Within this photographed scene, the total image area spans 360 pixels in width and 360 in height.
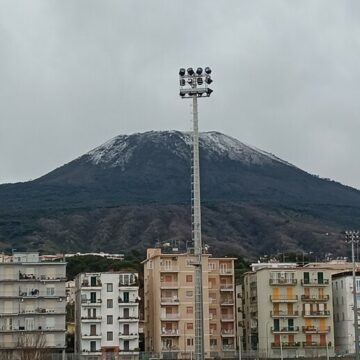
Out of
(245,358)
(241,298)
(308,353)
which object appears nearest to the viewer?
(245,358)

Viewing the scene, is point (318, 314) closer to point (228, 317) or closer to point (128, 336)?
point (228, 317)

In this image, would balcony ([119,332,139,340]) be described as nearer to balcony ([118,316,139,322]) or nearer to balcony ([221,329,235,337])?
balcony ([118,316,139,322])

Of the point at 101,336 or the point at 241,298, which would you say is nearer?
the point at 101,336

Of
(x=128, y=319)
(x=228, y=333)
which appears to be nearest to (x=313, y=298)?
(x=228, y=333)

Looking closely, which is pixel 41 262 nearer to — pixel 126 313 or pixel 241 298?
pixel 126 313

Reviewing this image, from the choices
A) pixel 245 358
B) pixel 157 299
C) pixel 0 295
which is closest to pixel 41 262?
pixel 0 295

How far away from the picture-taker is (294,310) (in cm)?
9212

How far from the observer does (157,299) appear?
91375mm

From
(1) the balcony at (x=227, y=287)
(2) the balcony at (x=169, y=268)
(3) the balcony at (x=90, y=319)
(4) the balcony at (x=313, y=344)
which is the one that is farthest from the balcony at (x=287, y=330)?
(3) the balcony at (x=90, y=319)

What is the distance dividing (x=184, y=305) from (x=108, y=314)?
292 inches

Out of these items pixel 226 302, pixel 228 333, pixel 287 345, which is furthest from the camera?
pixel 226 302

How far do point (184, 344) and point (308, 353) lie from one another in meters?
11.9

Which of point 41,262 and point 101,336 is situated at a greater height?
point 41,262

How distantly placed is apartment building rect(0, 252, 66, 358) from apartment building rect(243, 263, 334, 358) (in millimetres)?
19422
